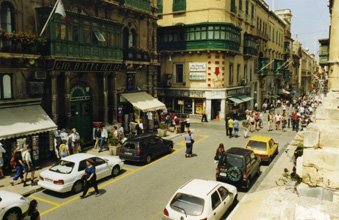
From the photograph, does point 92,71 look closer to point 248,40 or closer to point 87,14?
point 87,14

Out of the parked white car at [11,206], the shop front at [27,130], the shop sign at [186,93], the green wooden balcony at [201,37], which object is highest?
the green wooden balcony at [201,37]

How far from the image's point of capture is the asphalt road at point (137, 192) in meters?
12.3

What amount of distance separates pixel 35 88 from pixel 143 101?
11.0 meters

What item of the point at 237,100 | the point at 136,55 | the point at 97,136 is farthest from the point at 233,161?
the point at 237,100

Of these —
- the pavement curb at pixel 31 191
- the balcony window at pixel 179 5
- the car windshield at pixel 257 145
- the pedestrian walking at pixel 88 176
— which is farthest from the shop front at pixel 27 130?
the balcony window at pixel 179 5

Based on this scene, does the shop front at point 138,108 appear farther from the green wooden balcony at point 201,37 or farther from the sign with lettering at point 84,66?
the green wooden balcony at point 201,37

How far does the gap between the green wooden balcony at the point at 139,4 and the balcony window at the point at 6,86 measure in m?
11.8

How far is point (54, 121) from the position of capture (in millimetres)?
20250

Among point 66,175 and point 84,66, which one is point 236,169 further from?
point 84,66

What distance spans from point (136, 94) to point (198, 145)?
26.4 feet

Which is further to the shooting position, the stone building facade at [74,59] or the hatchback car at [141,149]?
the hatchback car at [141,149]

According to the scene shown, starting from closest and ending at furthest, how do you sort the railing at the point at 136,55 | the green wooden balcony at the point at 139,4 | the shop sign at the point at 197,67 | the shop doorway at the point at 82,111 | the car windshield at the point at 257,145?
the car windshield at the point at 257,145 < the shop doorway at the point at 82,111 < the green wooden balcony at the point at 139,4 < the railing at the point at 136,55 < the shop sign at the point at 197,67

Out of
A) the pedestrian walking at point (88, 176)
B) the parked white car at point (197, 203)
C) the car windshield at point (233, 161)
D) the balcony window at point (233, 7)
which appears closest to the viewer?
the parked white car at point (197, 203)

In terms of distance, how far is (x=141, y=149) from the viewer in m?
18.9
